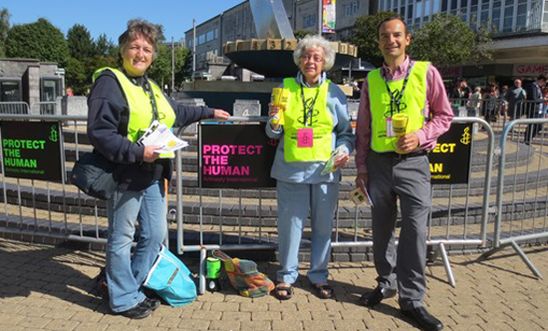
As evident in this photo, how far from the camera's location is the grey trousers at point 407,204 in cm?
350

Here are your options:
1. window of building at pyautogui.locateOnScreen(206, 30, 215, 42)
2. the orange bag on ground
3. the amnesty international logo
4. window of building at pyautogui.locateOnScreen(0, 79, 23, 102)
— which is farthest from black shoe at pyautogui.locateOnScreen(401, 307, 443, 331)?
window of building at pyautogui.locateOnScreen(206, 30, 215, 42)

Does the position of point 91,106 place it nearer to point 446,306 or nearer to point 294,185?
point 294,185

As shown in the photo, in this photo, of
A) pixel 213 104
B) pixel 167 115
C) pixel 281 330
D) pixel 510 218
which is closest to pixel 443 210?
pixel 510 218

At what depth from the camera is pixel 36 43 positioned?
5028cm

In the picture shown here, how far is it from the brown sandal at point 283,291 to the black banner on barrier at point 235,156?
92 cm

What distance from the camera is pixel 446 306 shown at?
383 cm

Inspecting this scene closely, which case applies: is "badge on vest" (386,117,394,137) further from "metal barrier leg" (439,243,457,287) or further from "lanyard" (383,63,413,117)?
"metal barrier leg" (439,243,457,287)

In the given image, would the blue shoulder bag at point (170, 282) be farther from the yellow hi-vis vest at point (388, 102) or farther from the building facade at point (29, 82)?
the building facade at point (29, 82)

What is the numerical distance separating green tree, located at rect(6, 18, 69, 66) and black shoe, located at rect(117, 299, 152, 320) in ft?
174

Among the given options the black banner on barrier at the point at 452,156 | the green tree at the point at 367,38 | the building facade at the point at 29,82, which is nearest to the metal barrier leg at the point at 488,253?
the black banner on barrier at the point at 452,156

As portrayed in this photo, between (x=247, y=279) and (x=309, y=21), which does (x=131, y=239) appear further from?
(x=309, y=21)

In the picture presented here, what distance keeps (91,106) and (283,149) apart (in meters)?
1.46

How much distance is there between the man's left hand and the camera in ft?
11.0

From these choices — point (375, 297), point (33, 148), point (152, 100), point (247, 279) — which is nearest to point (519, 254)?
point (375, 297)
